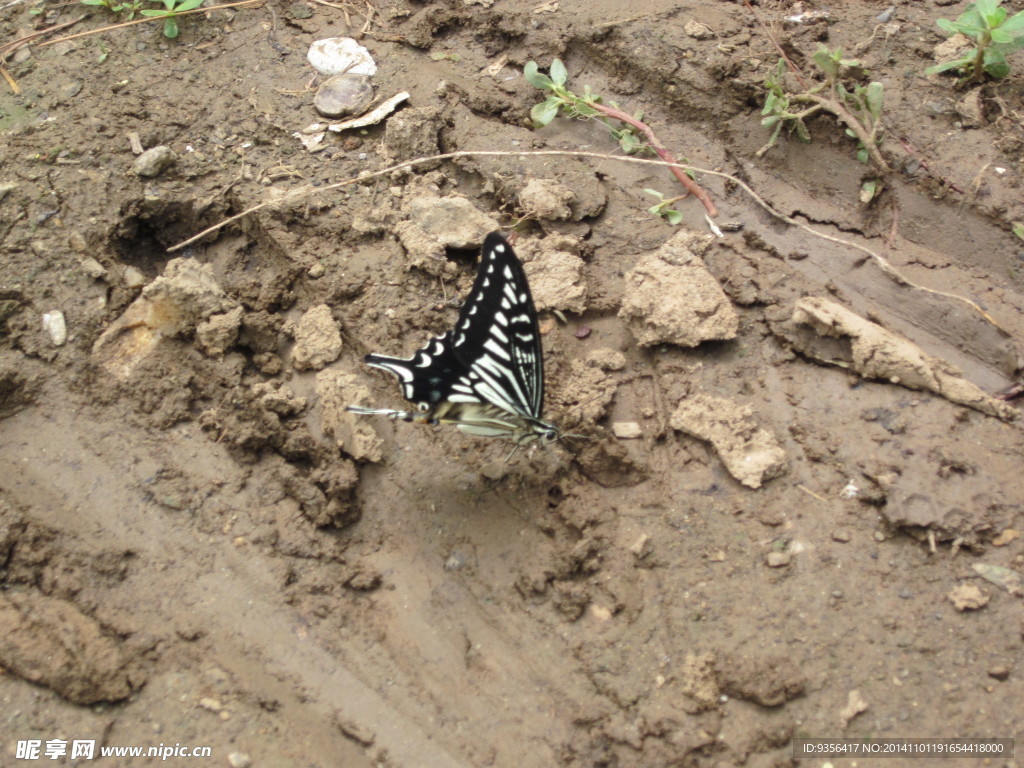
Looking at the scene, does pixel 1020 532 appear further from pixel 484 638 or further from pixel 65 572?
pixel 65 572

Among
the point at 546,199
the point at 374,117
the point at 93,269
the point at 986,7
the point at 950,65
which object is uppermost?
the point at 986,7

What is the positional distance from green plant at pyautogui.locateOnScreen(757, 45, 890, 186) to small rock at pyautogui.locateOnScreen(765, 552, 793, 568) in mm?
1652

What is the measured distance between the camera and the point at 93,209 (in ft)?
10.6

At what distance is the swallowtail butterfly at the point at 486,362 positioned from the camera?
258 centimetres

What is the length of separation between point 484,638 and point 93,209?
7.63ft

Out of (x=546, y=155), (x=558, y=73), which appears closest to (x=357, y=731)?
(x=546, y=155)

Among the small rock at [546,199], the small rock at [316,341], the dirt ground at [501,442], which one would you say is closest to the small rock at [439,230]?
the dirt ground at [501,442]

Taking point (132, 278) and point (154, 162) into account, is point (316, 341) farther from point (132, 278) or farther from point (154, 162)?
point (154, 162)

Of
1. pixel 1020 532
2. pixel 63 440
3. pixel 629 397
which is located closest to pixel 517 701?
pixel 629 397

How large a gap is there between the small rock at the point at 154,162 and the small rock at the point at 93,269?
0.48 meters

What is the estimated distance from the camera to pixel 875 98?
3172 mm

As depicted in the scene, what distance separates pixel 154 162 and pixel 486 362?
181 cm

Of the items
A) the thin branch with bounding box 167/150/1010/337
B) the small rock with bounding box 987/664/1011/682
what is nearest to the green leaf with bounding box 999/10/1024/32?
the thin branch with bounding box 167/150/1010/337

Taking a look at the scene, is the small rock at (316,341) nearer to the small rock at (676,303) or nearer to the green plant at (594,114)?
the small rock at (676,303)
